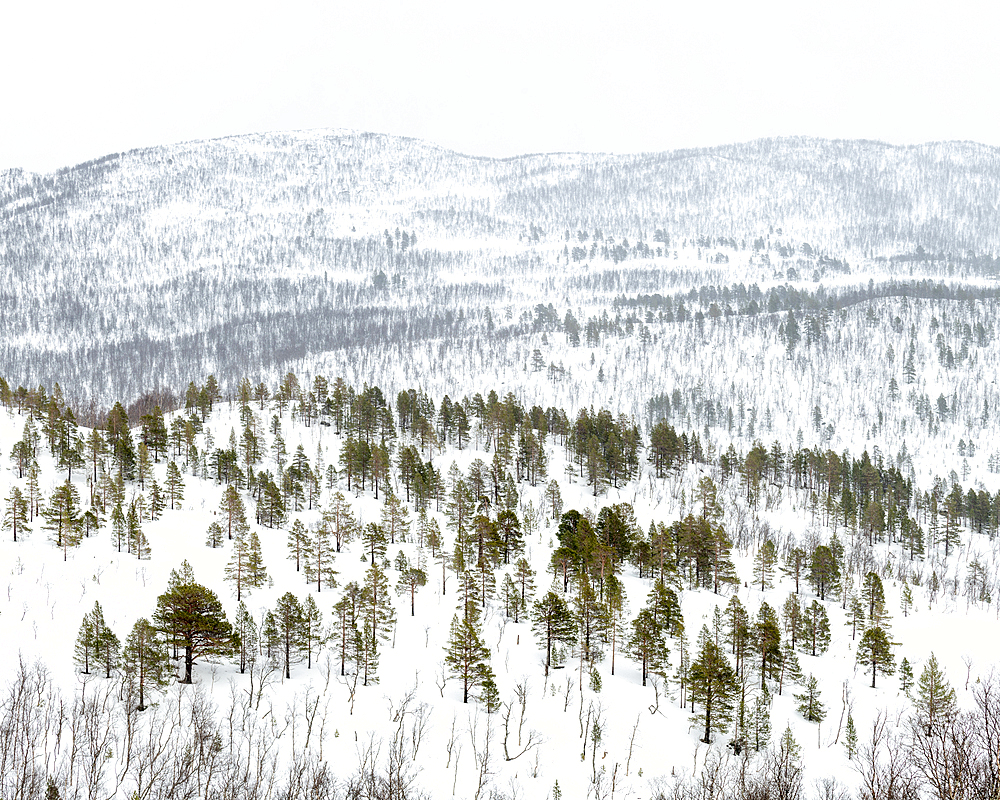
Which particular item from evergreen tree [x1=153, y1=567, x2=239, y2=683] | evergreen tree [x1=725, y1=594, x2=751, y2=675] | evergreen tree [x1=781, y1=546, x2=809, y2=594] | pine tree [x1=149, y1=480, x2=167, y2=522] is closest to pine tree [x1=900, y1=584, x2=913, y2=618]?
evergreen tree [x1=781, y1=546, x2=809, y2=594]

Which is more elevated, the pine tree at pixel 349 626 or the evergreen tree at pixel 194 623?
the evergreen tree at pixel 194 623

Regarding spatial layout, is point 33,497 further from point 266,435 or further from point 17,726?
point 17,726

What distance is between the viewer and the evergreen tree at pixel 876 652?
63.1 m

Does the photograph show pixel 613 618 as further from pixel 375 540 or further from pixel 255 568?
pixel 255 568

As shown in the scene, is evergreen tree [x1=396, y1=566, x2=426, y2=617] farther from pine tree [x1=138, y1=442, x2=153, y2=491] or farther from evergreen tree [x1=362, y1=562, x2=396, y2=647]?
pine tree [x1=138, y1=442, x2=153, y2=491]

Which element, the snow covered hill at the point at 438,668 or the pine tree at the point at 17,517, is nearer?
the snow covered hill at the point at 438,668

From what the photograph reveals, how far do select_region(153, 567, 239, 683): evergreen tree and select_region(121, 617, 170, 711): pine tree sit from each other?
196cm

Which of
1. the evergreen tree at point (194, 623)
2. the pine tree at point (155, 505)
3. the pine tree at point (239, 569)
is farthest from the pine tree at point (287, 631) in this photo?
the pine tree at point (155, 505)

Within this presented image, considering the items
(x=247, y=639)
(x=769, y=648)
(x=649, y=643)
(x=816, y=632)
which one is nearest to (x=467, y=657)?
(x=649, y=643)

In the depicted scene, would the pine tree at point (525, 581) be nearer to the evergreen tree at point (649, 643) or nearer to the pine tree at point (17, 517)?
the evergreen tree at point (649, 643)

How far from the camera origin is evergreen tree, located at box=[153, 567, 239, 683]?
49.1 m

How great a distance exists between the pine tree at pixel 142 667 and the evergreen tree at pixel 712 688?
39453mm

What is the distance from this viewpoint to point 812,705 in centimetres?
5609

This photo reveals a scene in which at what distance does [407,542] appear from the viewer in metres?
A: 92.7
